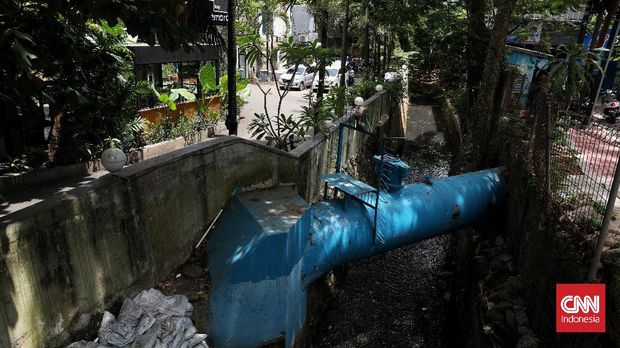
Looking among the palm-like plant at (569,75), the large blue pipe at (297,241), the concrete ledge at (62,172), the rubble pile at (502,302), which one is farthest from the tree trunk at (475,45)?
the concrete ledge at (62,172)

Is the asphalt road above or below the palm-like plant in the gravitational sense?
below

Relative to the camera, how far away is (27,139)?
10.8m

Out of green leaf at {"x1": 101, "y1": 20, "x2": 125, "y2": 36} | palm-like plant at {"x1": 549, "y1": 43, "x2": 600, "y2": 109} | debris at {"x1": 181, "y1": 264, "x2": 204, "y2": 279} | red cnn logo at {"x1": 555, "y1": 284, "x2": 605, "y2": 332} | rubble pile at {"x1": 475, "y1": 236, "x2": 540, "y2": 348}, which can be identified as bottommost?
rubble pile at {"x1": 475, "y1": 236, "x2": 540, "y2": 348}

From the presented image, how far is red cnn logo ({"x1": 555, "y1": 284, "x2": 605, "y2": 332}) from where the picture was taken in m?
4.37

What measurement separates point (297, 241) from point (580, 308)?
3432 millimetres

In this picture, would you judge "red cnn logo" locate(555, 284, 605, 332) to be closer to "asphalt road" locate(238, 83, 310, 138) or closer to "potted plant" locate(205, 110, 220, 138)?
"asphalt road" locate(238, 83, 310, 138)

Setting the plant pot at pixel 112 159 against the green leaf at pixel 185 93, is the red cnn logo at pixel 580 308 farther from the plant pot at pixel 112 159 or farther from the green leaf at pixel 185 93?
the green leaf at pixel 185 93

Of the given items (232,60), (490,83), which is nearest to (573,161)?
(490,83)

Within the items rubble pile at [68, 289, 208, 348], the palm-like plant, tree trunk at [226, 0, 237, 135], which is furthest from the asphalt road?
rubble pile at [68, 289, 208, 348]

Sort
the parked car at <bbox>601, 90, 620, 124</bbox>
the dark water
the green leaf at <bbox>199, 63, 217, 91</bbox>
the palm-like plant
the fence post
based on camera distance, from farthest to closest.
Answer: the green leaf at <bbox>199, 63, 217, 91</bbox> → the parked car at <bbox>601, 90, 620, 124</bbox> → the palm-like plant → the dark water → the fence post

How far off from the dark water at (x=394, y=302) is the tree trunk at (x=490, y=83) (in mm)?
2442

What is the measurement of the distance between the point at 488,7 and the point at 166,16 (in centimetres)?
1532

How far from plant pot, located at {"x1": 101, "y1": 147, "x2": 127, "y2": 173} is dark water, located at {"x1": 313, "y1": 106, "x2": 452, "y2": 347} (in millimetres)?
4454

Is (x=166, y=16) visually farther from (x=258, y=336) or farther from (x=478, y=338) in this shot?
(x=478, y=338)
